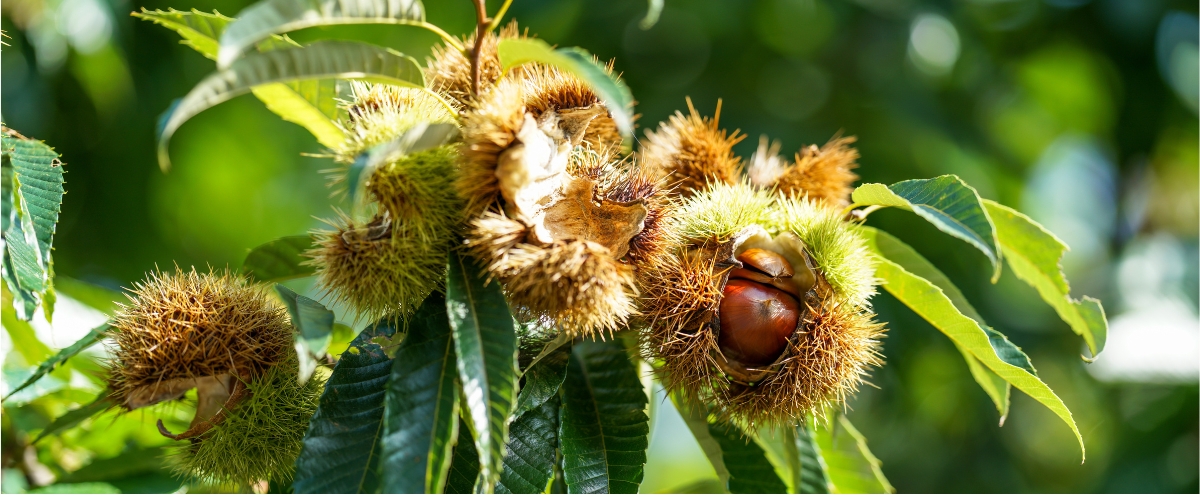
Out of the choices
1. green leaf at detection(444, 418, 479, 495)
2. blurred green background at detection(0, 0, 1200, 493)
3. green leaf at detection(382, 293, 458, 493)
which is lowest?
green leaf at detection(444, 418, 479, 495)

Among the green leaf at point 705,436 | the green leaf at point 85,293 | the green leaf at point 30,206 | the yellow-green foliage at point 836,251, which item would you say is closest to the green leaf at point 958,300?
the yellow-green foliage at point 836,251

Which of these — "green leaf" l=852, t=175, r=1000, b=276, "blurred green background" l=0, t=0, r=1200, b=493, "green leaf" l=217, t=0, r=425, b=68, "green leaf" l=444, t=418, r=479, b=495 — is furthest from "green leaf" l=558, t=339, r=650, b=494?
"blurred green background" l=0, t=0, r=1200, b=493

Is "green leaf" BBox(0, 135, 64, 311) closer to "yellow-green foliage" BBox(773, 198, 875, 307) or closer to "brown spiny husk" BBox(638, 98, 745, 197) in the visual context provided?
"brown spiny husk" BBox(638, 98, 745, 197)

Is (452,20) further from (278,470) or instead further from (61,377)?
(278,470)

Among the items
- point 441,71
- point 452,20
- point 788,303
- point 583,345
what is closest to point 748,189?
point 788,303

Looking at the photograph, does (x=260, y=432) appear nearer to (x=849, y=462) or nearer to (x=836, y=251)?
(x=836, y=251)

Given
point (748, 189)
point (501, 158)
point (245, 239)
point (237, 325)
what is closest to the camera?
point (501, 158)
